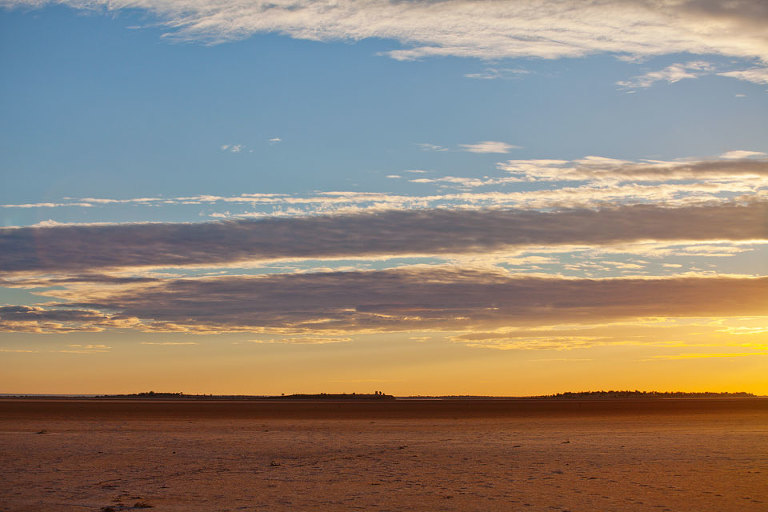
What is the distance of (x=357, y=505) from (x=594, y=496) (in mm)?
5637

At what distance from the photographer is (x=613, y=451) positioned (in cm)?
2789

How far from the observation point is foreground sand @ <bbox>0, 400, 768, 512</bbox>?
1750 cm

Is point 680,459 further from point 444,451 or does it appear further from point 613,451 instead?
point 444,451

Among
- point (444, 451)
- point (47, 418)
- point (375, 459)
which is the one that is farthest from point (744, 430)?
point (47, 418)

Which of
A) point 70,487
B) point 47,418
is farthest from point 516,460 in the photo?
point 47,418

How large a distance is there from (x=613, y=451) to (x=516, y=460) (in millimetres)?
4631

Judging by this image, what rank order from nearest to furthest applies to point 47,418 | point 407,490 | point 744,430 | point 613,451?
point 407,490, point 613,451, point 744,430, point 47,418

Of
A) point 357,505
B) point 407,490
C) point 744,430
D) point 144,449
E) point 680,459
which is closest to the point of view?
point 357,505

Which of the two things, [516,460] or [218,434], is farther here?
[218,434]

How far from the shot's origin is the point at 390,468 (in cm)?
2375

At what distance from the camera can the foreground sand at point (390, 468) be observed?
17.5 meters

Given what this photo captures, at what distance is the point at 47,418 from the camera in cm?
5103

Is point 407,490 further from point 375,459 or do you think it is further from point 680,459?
point 680,459

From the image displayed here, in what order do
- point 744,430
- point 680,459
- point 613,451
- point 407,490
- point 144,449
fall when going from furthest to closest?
point 744,430, point 144,449, point 613,451, point 680,459, point 407,490
